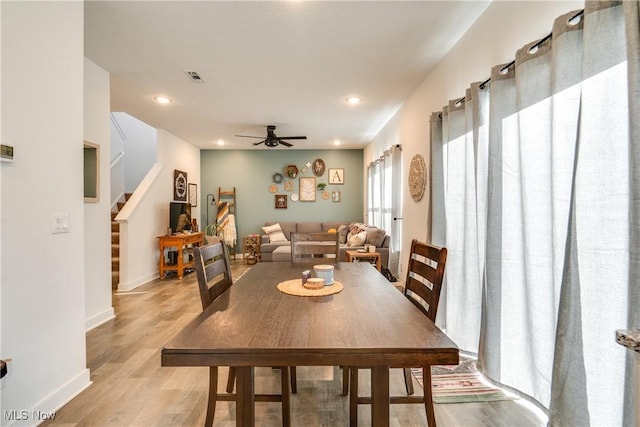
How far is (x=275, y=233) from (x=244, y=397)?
5.56 meters

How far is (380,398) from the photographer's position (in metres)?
1.03

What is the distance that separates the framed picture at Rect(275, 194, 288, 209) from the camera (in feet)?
23.8

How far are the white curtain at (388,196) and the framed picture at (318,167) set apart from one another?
1.34m

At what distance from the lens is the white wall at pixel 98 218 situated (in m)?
2.96

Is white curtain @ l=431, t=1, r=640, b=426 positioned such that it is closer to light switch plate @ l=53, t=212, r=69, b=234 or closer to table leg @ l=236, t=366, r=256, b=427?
table leg @ l=236, t=366, r=256, b=427

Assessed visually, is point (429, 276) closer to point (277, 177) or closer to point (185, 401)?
point (185, 401)

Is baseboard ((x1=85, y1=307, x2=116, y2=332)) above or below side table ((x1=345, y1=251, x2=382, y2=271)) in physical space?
below

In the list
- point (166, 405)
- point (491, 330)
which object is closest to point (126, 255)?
point (166, 405)

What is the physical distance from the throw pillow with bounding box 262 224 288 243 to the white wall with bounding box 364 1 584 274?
2.98 metres

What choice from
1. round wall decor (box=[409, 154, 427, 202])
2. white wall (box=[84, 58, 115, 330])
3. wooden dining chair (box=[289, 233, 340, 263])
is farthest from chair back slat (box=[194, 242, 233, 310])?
round wall decor (box=[409, 154, 427, 202])

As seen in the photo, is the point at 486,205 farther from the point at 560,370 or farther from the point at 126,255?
the point at 126,255

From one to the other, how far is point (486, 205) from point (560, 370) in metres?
1.02

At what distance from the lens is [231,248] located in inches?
273

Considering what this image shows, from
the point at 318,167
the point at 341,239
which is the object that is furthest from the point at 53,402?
the point at 318,167
